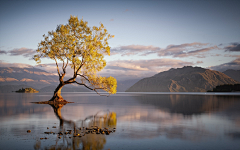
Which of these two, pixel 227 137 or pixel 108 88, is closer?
pixel 227 137

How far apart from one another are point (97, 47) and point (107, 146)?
3827 centimetres

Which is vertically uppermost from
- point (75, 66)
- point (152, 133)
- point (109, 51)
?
point (109, 51)

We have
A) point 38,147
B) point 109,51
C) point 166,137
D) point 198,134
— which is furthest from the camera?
point 109,51

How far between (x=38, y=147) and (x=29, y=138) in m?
2.88

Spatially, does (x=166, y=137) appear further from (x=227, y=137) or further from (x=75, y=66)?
(x=75, y=66)

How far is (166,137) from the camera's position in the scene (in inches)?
599

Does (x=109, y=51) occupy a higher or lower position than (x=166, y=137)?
higher

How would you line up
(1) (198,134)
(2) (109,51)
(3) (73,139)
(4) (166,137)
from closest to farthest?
1. (3) (73,139)
2. (4) (166,137)
3. (1) (198,134)
4. (2) (109,51)

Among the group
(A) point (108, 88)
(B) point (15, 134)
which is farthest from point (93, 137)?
(A) point (108, 88)

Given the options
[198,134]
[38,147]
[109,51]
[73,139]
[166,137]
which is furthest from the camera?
[109,51]

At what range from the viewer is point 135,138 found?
14.9m

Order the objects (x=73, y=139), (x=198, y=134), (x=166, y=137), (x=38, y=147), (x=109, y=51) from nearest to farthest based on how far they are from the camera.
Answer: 1. (x=38, y=147)
2. (x=73, y=139)
3. (x=166, y=137)
4. (x=198, y=134)
5. (x=109, y=51)

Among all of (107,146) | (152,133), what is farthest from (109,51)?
(107,146)

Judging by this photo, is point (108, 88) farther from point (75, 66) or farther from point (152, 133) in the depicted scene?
point (152, 133)
